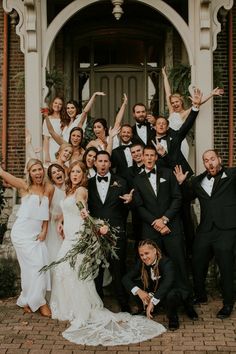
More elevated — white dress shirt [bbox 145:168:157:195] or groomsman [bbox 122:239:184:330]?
white dress shirt [bbox 145:168:157:195]

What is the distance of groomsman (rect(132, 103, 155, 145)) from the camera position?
26.9 ft

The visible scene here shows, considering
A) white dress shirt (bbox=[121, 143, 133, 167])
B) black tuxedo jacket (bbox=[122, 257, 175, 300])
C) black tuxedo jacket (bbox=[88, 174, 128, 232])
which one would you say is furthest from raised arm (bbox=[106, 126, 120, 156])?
black tuxedo jacket (bbox=[122, 257, 175, 300])

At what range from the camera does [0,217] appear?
10.4 metres

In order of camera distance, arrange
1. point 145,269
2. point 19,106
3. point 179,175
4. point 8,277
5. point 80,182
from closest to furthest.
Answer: point 145,269 < point 80,182 < point 179,175 < point 8,277 < point 19,106

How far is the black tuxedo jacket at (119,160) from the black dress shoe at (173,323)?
84.8 inches

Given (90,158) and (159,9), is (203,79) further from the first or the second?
(90,158)

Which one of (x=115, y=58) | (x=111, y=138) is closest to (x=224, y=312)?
(x=111, y=138)

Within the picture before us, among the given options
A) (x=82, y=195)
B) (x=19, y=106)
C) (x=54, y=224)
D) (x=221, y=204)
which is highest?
(x=19, y=106)

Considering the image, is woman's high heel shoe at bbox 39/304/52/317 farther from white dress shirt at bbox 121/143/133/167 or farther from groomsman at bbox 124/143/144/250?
white dress shirt at bbox 121/143/133/167

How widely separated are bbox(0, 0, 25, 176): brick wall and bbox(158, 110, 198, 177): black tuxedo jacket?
437cm

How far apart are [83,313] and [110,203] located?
1339 mm

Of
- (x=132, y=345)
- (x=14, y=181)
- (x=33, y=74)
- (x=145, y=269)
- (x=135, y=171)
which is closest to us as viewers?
(x=132, y=345)

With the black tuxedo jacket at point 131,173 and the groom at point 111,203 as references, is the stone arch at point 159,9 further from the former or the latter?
the groom at point 111,203

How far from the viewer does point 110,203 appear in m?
7.12
